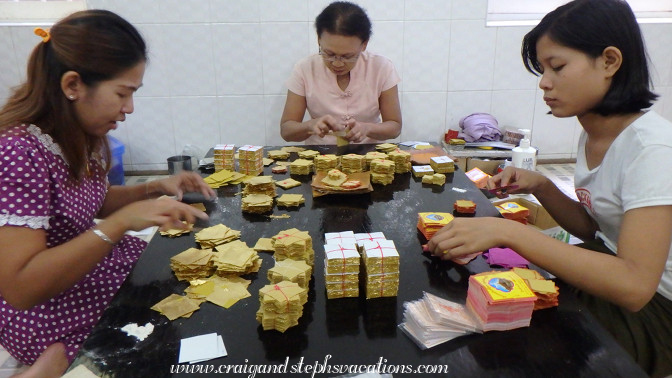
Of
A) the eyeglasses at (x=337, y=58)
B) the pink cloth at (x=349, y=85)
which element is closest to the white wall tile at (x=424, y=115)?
the pink cloth at (x=349, y=85)

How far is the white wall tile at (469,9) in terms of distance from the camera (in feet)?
10.7

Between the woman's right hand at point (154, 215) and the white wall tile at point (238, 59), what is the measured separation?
242 centimetres

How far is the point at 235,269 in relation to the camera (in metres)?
1.06

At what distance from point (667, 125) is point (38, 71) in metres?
1.57

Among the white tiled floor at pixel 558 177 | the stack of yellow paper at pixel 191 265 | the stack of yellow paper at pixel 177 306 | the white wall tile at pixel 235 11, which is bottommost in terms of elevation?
the white tiled floor at pixel 558 177

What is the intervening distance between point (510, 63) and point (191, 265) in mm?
3083

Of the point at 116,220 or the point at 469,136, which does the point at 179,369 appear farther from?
the point at 469,136

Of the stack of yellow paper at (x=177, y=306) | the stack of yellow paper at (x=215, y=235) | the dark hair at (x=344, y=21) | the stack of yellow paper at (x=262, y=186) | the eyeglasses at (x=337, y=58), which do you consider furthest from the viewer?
the eyeglasses at (x=337, y=58)

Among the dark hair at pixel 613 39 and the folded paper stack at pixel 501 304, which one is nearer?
the folded paper stack at pixel 501 304

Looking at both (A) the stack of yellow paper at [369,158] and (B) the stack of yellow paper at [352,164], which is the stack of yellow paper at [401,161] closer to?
(A) the stack of yellow paper at [369,158]

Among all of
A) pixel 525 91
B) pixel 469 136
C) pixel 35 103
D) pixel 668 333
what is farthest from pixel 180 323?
pixel 525 91

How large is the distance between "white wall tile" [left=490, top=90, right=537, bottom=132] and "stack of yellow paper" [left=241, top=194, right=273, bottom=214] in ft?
8.42

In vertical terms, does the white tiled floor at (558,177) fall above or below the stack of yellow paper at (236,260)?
below

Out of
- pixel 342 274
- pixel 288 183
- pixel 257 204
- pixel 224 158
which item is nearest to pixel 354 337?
pixel 342 274
